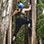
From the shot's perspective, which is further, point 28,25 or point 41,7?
point 41,7

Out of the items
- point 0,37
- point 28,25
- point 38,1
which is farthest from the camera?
point 38,1

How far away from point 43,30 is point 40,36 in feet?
0.58

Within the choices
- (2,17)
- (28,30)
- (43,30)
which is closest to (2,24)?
(2,17)

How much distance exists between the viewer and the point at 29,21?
2.21m

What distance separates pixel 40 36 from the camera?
2496mm

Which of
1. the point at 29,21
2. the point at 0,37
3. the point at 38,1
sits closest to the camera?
the point at 0,37

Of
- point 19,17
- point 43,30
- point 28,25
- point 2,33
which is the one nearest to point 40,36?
point 43,30

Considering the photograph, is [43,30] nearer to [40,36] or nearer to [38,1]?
[40,36]

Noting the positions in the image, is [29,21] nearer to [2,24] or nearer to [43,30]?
[43,30]

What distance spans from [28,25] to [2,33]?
3.24 ft

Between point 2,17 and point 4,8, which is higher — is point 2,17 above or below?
below

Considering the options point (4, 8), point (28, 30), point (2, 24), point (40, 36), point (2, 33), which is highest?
point (4, 8)

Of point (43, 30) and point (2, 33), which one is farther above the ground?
point (2, 33)

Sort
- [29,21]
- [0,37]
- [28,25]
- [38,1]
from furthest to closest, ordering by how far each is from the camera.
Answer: [38,1] < [28,25] < [29,21] < [0,37]
